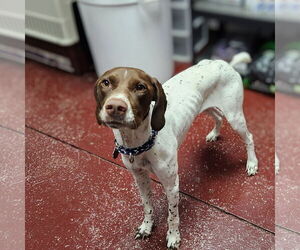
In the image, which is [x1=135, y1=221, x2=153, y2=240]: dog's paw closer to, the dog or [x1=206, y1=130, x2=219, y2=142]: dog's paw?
the dog

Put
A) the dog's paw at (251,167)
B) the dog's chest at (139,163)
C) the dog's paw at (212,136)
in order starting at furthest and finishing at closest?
the dog's paw at (212,136)
the dog's paw at (251,167)
the dog's chest at (139,163)

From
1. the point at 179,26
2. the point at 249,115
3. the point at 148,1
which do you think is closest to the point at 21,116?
the point at 148,1

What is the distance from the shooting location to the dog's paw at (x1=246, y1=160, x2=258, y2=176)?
1.75 metres

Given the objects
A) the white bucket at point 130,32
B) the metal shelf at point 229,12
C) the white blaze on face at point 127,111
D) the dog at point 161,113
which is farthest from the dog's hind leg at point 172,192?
the metal shelf at point 229,12

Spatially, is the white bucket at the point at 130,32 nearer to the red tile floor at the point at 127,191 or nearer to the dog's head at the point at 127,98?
the red tile floor at the point at 127,191

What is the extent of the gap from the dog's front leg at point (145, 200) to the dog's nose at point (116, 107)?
1.24ft

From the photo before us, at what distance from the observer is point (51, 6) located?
2.40m

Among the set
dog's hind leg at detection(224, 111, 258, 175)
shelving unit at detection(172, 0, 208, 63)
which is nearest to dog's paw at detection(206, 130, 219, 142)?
dog's hind leg at detection(224, 111, 258, 175)

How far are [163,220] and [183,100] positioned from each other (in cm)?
51

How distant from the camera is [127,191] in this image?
5.66 feet

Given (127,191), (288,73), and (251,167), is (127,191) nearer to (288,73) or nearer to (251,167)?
(251,167)

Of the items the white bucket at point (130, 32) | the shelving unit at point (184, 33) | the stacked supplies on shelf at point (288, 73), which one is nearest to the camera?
the white bucket at point (130, 32)

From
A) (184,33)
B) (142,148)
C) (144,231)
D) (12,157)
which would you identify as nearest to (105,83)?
(142,148)

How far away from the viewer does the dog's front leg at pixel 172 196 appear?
4.21ft
